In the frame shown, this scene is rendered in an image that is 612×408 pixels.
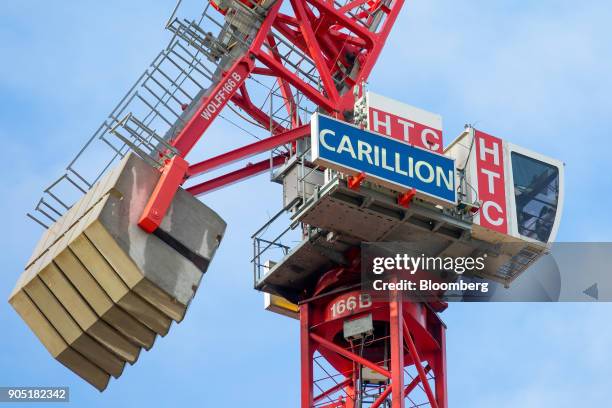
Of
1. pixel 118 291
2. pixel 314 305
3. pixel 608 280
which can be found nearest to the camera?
pixel 118 291

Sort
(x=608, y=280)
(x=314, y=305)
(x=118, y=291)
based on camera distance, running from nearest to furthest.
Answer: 1. (x=118, y=291)
2. (x=608, y=280)
3. (x=314, y=305)

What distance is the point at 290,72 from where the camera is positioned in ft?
161

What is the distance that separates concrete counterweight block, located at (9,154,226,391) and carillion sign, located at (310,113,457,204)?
3.60 m

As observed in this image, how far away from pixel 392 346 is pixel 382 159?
545 centimetres

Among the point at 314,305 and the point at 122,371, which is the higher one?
the point at 314,305

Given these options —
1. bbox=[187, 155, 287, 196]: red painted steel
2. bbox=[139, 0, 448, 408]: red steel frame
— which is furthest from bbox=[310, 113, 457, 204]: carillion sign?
bbox=[187, 155, 287, 196]: red painted steel

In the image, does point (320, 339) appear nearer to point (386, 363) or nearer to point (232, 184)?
point (386, 363)

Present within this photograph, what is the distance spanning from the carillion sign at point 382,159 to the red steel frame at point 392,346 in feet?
12.7

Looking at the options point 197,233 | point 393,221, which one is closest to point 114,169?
point 197,233

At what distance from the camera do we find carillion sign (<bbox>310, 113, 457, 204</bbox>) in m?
44.5

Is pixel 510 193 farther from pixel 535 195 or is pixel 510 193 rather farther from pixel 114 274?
pixel 114 274

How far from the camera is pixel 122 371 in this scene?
45.9 metres

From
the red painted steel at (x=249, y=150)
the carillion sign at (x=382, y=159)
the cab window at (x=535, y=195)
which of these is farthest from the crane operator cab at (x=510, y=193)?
the red painted steel at (x=249, y=150)

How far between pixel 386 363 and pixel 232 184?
6540 millimetres
